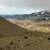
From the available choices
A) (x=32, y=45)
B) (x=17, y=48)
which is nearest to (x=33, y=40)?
(x=32, y=45)

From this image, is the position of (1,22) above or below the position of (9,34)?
above

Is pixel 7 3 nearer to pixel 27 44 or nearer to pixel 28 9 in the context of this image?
pixel 28 9

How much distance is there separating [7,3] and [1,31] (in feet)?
0.80

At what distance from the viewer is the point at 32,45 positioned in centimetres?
110

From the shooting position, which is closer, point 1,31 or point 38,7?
point 1,31

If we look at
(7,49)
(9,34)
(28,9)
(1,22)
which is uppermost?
(28,9)

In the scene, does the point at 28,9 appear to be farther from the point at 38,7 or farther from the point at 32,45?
the point at 32,45

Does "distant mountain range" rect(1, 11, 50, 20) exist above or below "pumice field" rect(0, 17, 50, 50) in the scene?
above

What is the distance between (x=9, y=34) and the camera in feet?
3.48

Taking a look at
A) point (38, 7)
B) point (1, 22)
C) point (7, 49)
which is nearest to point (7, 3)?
point (1, 22)

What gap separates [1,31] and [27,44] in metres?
0.24

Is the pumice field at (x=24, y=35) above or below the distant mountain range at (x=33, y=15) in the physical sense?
below

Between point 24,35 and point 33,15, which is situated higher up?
point 33,15

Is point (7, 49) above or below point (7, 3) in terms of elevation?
below
